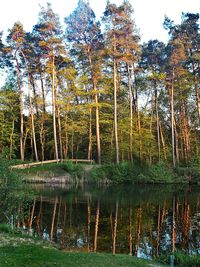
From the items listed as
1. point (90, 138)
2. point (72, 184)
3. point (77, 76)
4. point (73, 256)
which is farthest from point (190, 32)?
point (73, 256)

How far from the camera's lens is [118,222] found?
1539 cm

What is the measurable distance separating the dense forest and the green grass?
22.1m

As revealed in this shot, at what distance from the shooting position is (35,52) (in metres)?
34.7

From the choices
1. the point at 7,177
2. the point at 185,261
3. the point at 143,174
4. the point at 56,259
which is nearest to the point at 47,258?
the point at 56,259

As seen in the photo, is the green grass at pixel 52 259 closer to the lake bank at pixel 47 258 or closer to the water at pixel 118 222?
the lake bank at pixel 47 258

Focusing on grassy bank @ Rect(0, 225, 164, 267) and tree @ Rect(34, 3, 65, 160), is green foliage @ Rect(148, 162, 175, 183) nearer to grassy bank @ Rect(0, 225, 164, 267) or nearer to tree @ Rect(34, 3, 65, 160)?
tree @ Rect(34, 3, 65, 160)

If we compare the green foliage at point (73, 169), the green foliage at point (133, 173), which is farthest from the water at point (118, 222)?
the green foliage at point (133, 173)

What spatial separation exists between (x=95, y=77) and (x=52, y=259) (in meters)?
27.8

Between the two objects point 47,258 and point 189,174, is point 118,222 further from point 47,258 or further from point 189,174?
point 189,174

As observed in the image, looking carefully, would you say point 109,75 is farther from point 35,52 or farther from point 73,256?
point 73,256

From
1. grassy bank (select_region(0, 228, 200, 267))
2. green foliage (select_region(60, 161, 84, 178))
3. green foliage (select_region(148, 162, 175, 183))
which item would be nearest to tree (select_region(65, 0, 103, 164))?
green foliage (select_region(60, 161, 84, 178))

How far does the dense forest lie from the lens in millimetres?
33031

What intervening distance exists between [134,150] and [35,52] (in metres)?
15.5

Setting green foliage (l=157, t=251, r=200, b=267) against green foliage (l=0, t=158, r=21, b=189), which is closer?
green foliage (l=157, t=251, r=200, b=267)
